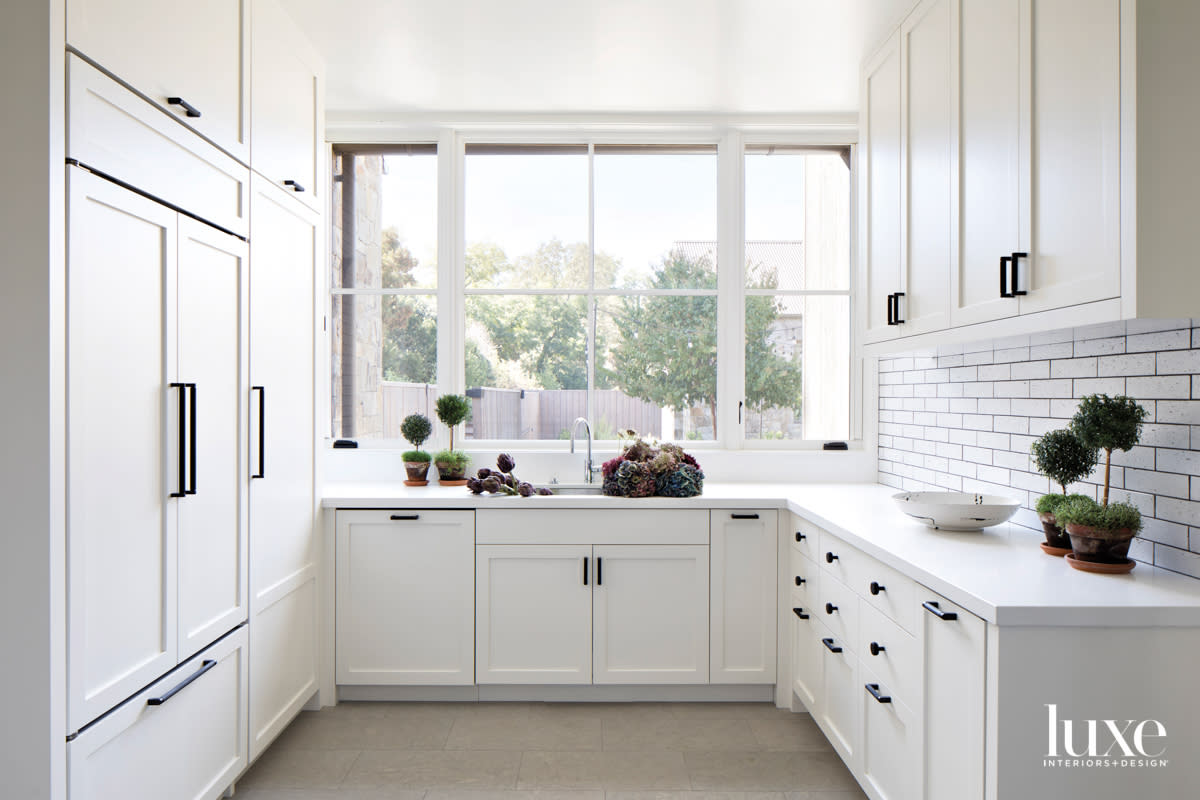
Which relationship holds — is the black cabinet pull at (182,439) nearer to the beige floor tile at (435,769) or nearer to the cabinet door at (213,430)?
the cabinet door at (213,430)

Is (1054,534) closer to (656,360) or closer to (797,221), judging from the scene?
(656,360)

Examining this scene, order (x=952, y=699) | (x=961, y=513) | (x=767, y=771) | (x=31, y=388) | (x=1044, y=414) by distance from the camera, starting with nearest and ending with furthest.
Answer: (x=31, y=388) → (x=952, y=699) → (x=961, y=513) → (x=1044, y=414) → (x=767, y=771)

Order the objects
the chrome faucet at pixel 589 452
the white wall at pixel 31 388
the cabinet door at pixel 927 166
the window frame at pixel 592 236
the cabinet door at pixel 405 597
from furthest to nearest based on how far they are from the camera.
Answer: the window frame at pixel 592 236
the chrome faucet at pixel 589 452
the cabinet door at pixel 405 597
the cabinet door at pixel 927 166
the white wall at pixel 31 388

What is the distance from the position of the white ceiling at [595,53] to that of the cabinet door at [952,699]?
2.06 meters

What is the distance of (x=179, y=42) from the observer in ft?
5.87

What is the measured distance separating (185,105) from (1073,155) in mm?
2143

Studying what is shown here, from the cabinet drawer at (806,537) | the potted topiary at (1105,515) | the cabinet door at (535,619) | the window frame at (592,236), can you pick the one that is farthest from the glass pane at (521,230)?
the potted topiary at (1105,515)

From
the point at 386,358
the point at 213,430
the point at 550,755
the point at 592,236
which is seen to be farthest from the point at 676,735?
the point at 592,236

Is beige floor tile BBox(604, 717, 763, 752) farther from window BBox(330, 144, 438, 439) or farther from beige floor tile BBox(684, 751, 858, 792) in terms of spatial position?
window BBox(330, 144, 438, 439)

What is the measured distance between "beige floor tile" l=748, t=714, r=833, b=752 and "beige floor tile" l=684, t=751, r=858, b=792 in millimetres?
51

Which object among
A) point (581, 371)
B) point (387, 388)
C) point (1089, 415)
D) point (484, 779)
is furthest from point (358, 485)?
point (1089, 415)

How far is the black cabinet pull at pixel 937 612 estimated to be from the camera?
5.00ft

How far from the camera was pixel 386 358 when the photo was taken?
3.50m

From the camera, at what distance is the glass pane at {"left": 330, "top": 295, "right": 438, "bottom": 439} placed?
11.4 feet
